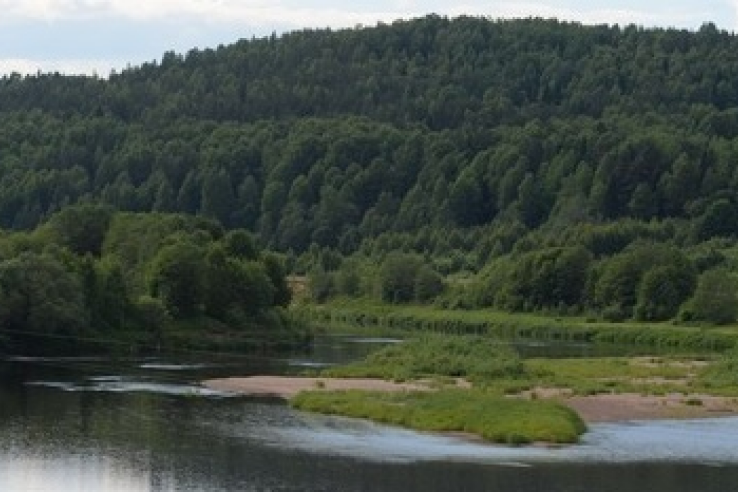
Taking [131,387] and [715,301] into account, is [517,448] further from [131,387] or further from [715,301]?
[715,301]

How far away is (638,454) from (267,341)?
66.6 metres

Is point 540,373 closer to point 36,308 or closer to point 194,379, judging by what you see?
point 194,379

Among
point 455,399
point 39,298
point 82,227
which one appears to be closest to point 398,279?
point 82,227

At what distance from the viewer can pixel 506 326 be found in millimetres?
165250

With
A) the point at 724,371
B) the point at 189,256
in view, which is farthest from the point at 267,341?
the point at 724,371

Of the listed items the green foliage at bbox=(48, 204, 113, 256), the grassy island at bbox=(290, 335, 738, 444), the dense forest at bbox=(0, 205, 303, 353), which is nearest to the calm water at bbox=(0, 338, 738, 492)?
the grassy island at bbox=(290, 335, 738, 444)

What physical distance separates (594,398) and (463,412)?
44.4 feet

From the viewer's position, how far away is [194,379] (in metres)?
97.1

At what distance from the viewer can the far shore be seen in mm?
82375

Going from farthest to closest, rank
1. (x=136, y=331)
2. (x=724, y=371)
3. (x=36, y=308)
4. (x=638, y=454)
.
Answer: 1. (x=136, y=331)
2. (x=36, y=308)
3. (x=724, y=371)
4. (x=638, y=454)

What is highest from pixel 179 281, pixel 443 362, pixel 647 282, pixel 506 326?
pixel 647 282

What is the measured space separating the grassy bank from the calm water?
63171mm

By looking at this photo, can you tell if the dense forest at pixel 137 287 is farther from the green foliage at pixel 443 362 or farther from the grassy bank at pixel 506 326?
the green foliage at pixel 443 362

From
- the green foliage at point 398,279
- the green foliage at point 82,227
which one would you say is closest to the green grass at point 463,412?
the green foliage at point 82,227
